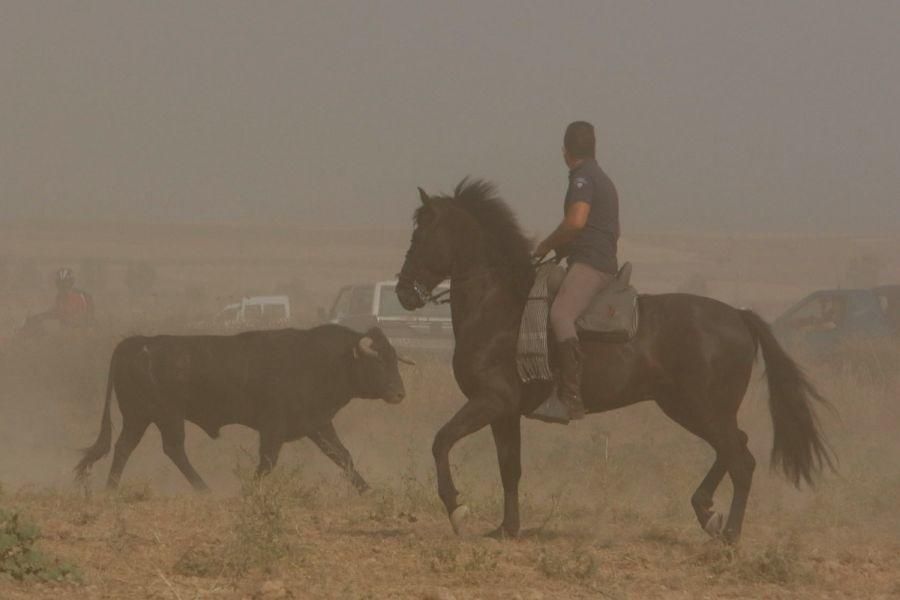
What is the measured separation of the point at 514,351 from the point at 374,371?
541 cm

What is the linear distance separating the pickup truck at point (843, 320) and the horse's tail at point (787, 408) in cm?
1305

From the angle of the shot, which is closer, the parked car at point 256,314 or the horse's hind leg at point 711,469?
the horse's hind leg at point 711,469

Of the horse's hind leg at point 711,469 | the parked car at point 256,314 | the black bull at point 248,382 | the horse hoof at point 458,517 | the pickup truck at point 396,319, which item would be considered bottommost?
the parked car at point 256,314

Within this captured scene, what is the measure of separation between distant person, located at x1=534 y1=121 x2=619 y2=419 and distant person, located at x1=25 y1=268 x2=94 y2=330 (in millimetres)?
18922

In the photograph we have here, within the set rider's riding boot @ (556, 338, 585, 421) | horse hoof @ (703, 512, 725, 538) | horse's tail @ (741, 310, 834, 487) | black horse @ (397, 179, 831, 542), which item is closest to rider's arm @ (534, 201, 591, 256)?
black horse @ (397, 179, 831, 542)

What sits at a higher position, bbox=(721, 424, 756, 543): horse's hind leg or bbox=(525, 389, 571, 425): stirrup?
bbox=(525, 389, 571, 425): stirrup

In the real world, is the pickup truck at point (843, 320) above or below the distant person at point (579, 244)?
below

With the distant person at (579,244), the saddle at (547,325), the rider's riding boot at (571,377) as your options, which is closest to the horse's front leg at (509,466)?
the saddle at (547,325)

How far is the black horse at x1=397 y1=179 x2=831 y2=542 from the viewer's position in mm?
10758

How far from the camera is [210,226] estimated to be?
4663 inches

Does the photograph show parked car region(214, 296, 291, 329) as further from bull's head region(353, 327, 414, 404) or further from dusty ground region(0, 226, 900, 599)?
bull's head region(353, 327, 414, 404)

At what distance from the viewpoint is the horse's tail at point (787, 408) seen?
1136cm

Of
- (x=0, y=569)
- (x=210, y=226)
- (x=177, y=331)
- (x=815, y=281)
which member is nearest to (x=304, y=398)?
(x=0, y=569)

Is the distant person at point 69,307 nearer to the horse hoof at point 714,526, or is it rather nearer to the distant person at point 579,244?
the distant person at point 579,244
